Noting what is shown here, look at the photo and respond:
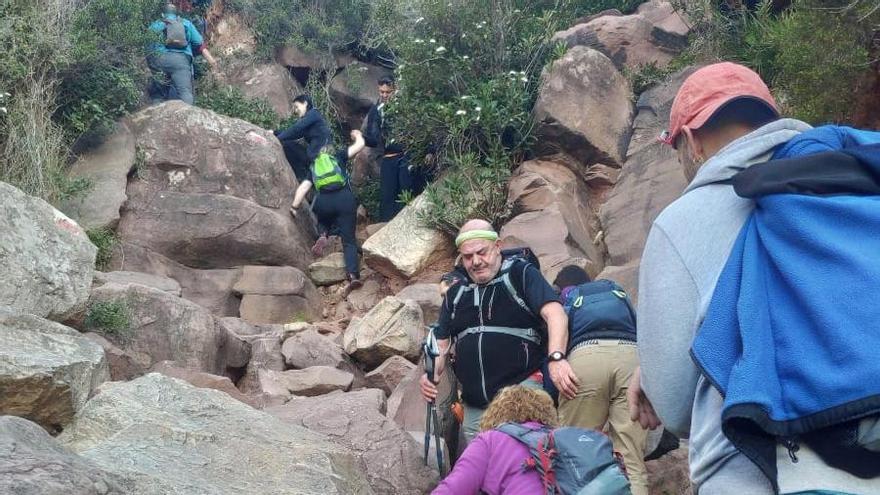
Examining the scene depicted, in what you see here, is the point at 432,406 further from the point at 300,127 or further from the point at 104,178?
the point at 300,127

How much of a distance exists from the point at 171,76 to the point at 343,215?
437cm

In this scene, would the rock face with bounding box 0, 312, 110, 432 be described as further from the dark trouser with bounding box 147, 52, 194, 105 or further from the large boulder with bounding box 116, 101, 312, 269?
the dark trouser with bounding box 147, 52, 194, 105

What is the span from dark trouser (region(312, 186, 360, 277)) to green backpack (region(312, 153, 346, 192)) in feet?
0.27

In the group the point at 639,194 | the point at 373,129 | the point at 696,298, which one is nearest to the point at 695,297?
the point at 696,298

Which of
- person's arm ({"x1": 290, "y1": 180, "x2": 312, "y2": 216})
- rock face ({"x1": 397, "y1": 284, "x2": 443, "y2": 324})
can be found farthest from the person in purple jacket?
person's arm ({"x1": 290, "y1": 180, "x2": 312, "y2": 216})

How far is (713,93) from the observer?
2561 millimetres

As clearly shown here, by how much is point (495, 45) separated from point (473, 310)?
915 centimetres

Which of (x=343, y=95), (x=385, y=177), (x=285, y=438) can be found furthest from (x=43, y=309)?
(x=343, y=95)

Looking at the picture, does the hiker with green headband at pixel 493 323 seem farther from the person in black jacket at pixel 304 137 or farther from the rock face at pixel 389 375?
the person in black jacket at pixel 304 137

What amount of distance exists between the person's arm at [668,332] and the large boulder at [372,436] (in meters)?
3.39

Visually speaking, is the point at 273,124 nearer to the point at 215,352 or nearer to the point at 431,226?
the point at 431,226

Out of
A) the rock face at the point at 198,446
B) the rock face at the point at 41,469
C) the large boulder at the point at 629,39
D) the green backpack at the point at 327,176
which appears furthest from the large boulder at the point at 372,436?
the large boulder at the point at 629,39

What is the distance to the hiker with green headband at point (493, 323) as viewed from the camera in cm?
556

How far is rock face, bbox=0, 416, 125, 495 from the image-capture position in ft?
9.52
